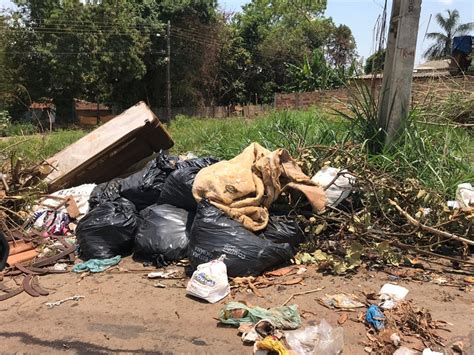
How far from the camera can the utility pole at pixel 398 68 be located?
13.4 ft

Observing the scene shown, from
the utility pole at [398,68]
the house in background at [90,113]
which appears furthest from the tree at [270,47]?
the utility pole at [398,68]

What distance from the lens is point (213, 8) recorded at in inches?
1028

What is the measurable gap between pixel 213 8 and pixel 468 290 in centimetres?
2571

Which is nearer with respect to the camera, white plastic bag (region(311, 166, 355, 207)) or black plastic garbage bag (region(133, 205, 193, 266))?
black plastic garbage bag (region(133, 205, 193, 266))

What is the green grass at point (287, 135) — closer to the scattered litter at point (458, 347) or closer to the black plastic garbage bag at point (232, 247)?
the black plastic garbage bag at point (232, 247)

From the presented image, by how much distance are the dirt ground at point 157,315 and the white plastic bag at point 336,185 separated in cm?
71

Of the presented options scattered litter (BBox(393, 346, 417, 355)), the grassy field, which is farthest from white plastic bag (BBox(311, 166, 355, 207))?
scattered litter (BBox(393, 346, 417, 355))

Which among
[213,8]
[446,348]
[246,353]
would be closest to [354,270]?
[446,348]

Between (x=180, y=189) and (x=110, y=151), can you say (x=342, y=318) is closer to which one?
(x=180, y=189)

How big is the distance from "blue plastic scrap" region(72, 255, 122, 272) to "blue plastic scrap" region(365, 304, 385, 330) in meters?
1.96

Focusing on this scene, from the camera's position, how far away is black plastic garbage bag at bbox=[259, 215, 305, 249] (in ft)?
10.9

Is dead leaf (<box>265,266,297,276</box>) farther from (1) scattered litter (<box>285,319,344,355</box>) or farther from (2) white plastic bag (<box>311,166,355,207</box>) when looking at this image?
(1) scattered litter (<box>285,319,344,355</box>)

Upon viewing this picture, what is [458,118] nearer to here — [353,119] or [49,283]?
[353,119]

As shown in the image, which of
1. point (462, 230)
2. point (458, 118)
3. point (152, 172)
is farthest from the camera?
point (458, 118)
